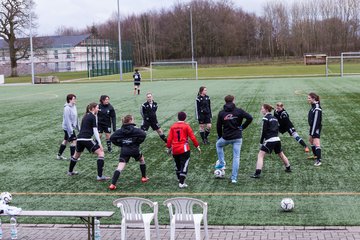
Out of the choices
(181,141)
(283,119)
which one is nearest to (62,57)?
(283,119)

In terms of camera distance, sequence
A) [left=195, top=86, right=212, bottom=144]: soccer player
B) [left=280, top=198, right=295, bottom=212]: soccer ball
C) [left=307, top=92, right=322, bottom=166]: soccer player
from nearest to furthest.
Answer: [left=280, top=198, right=295, bottom=212]: soccer ball
[left=307, top=92, right=322, bottom=166]: soccer player
[left=195, top=86, right=212, bottom=144]: soccer player

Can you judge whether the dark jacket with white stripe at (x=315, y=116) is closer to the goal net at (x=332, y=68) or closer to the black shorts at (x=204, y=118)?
the black shorts at (x=204, y=118)

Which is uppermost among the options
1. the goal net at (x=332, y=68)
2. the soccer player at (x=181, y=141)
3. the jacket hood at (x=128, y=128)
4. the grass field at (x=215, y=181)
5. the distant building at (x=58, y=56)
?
the distant building at (x=58, y=56)

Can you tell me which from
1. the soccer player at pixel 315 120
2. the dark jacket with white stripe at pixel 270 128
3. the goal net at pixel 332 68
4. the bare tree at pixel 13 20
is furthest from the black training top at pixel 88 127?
the bare tree at pixel 13 20

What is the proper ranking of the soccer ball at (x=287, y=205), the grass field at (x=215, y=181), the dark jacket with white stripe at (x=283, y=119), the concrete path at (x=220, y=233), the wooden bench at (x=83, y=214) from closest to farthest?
1. the wooden bench at (x=83, y=214)
2. the concrete path at (x=220, y=233)
3. the soccer ball at (x=287, y=205)
4. the grass field at (x=215, y=181)
5. the dark jacket with white stripe at (x=283, y=119)

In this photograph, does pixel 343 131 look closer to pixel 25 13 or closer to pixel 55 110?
pixel 55 110

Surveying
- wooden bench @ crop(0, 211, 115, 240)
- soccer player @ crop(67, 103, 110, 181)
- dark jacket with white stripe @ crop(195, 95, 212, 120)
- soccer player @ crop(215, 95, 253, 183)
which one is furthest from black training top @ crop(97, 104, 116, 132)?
wooden bench @ crop(0, 211, 115, 240)

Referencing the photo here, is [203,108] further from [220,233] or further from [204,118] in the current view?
[220,233]

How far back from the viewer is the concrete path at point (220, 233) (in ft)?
26.9

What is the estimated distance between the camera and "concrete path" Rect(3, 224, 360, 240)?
8.19 metres

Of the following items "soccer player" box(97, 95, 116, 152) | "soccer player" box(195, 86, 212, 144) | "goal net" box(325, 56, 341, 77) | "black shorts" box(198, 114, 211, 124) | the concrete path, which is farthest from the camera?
"goal net" box(325, 56, 341, 77)

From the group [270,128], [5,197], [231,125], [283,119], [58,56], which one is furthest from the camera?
[58,56]

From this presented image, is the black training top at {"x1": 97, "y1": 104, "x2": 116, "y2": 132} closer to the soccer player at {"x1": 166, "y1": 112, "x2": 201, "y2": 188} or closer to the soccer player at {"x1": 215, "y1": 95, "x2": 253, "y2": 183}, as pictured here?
the soccer player at {"x1": 166, "y1": 112, "x2": 201, "y2": 188}

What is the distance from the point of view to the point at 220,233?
8445mm
